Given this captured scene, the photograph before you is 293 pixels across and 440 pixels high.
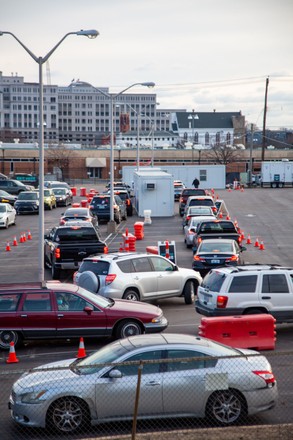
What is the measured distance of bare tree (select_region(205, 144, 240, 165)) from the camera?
10349cm

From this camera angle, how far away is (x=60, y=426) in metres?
9.98

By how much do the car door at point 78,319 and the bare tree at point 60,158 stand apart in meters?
88.5

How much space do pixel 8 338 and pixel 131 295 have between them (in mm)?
4818

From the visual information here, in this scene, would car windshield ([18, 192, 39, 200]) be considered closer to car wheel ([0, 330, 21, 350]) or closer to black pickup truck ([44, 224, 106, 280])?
black pickup truck ([44, 224, 106, 280])

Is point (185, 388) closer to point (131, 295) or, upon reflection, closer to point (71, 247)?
point (131, 295)

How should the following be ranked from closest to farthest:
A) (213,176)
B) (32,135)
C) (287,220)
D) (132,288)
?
(132,288), (287,220), (213,176), (32,135)

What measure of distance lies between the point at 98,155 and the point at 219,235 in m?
79.6

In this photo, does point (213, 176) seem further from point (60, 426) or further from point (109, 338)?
point (60, 426)

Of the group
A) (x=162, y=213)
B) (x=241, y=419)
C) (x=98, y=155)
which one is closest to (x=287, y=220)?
(x=162, y=213)

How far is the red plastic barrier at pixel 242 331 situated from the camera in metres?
14.7

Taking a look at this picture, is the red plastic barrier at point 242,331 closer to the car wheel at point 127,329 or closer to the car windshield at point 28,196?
the car wheel at point 127,329

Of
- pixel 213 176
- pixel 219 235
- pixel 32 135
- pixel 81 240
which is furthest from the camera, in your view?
pixel 32 135

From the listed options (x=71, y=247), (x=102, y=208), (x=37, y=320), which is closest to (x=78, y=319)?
(x=37, y=320)

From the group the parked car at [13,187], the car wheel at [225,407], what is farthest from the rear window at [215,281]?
the parked car at [13,187]
